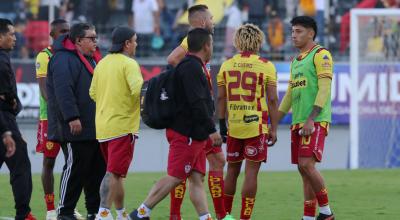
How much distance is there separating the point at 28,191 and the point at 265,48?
1381 centimetres

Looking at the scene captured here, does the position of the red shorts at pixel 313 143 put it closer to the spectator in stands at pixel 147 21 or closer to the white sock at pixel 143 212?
the white sock at pixel 143 212

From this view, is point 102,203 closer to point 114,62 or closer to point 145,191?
point 114,62

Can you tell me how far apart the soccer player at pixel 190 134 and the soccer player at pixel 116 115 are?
2.60ft

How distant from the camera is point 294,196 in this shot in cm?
1517

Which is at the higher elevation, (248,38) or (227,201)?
(248,38)

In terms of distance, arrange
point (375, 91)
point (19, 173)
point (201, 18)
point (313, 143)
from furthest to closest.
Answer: point (375, 91), point (201, 18), point (313, 143), point (19, 173)

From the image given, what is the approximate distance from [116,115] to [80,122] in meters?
0.52

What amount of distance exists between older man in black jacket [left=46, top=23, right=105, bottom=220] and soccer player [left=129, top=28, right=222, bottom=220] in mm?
1420

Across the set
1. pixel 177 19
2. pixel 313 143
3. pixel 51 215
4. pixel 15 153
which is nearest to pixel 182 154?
pixel 313 143

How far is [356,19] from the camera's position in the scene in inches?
827

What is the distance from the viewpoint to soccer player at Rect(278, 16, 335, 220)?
11.0 meters

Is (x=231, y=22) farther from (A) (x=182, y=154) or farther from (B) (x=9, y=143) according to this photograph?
(B) (x=9, y=143)

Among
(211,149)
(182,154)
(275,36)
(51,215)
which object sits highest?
(275,36)

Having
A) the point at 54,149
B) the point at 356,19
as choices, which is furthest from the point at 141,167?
the point at 54,149
